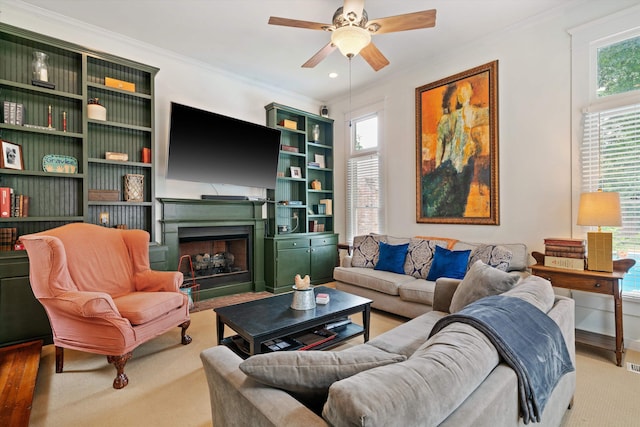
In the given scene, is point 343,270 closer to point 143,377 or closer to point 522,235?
point 522,235

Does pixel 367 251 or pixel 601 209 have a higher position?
pixel 601 209

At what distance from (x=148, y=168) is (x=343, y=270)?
8.94 feet

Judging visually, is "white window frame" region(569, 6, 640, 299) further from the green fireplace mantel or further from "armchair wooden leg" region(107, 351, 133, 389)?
"armchair wooden leg" region(107, 351, 133, 389)

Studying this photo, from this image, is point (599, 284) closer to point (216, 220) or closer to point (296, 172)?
point (296, 172)

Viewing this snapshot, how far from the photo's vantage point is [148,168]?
11.9 ft

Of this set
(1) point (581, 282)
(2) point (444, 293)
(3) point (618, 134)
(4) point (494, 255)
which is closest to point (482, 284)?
(2) point (444, 293)

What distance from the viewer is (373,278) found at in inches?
139

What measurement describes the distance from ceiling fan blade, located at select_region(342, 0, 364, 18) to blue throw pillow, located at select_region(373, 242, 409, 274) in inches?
101

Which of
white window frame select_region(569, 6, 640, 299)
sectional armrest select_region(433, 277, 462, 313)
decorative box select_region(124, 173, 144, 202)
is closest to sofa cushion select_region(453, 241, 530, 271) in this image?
white window frame select_region(569, 6, 640, 299)

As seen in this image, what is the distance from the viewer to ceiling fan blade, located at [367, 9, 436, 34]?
225 centimetres

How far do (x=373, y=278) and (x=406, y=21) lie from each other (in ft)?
8.35

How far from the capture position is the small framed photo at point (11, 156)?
8.95 ft

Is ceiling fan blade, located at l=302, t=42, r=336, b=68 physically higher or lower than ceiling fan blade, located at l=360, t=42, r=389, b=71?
higher

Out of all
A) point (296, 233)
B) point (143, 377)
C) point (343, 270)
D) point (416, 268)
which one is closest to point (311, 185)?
point (296, 233)
